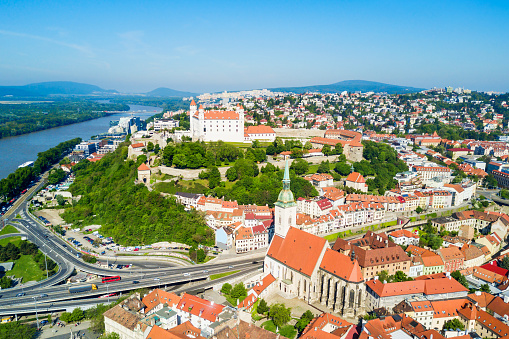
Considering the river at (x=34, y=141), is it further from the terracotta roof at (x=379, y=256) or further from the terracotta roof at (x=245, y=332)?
the terracotta roof at (x=379, y=256)

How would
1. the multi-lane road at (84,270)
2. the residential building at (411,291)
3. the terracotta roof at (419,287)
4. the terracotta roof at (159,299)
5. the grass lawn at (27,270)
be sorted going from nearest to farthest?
the terracotta roof at (159,299)
the residential building at (411,291)
the terracotta roof at (419,287)
the multi-lane road at (84,270)
the grass lawn at (27,270)

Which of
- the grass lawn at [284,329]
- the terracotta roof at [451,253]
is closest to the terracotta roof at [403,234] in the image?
the terracotta roof at [451,253]

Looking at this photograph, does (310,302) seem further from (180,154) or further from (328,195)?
(180,154)

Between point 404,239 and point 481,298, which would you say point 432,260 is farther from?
point 481,298

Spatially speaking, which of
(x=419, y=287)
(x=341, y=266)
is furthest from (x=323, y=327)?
(x=419, y=287)

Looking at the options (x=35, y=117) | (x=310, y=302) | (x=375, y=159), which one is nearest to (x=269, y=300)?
(x=310, y=302)

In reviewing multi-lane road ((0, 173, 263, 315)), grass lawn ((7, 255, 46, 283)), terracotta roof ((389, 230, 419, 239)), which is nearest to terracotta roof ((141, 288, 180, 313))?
multi-lane road ((0, 173, 263, 315))
